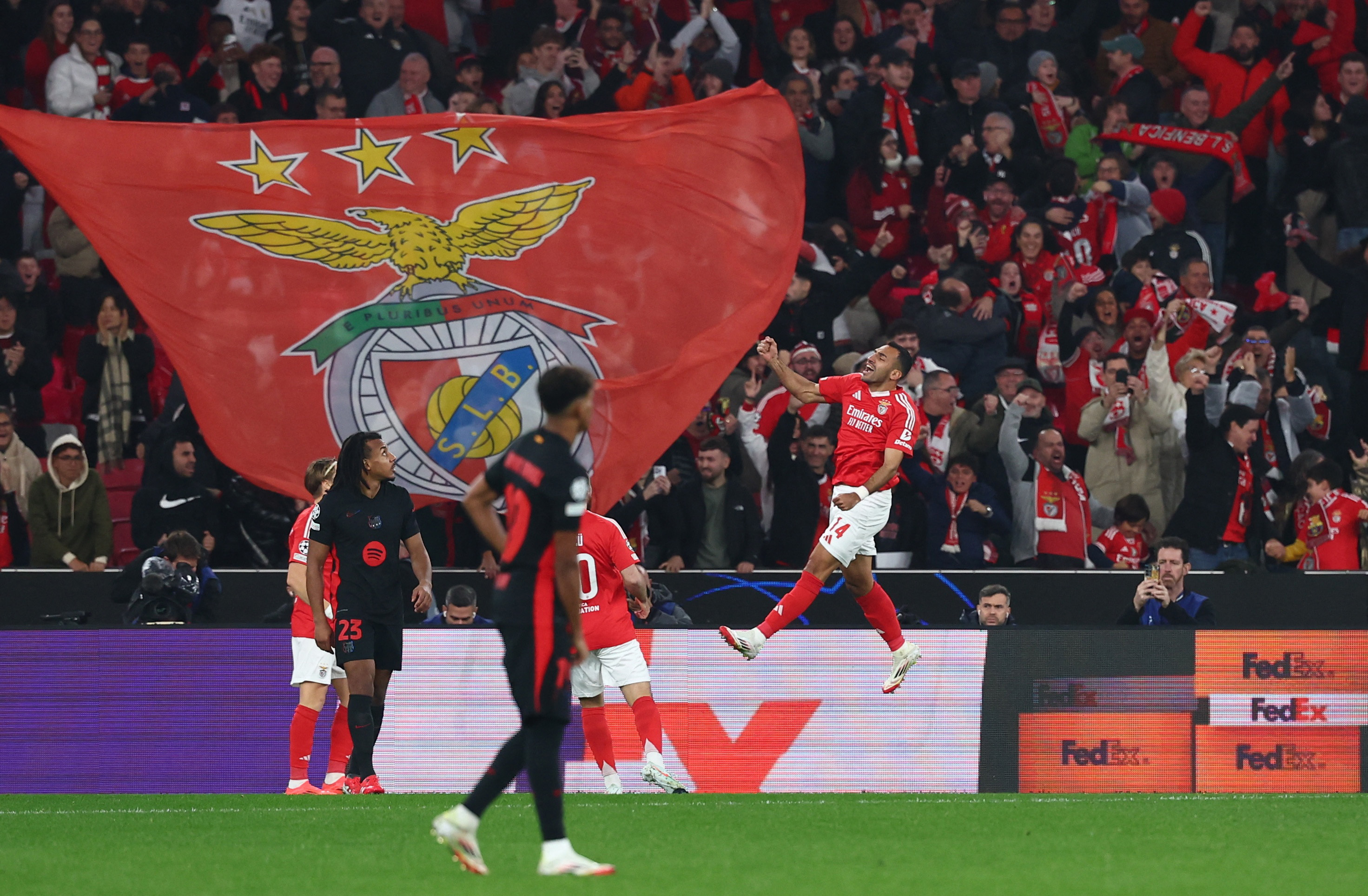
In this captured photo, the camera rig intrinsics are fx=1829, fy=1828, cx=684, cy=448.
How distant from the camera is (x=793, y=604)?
35.9 ft

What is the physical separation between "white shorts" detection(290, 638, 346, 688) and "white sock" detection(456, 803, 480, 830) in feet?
15.3

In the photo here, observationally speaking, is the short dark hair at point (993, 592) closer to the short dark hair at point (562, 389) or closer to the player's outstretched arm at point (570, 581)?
the player's outstretched arm at point (570, 581)

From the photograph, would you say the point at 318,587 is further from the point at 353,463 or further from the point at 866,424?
the point at 866,424

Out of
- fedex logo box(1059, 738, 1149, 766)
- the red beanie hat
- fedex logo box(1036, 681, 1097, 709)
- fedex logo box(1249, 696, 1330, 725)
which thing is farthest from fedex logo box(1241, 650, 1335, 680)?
the red beanie hat

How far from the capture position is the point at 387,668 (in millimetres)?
10602

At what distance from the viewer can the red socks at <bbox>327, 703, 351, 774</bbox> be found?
1103cm

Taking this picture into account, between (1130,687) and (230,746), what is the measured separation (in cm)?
591

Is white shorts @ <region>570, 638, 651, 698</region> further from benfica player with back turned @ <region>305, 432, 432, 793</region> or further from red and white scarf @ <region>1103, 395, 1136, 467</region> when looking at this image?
red and white scarf @ <region>1103, 395, 1136, 467</region>

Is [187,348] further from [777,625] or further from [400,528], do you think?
[777,625]

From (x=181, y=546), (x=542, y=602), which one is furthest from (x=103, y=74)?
(x=542, y=602)

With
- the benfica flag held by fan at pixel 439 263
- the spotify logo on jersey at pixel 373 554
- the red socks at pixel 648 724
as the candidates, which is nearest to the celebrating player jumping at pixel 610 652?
the red socks at pixel 648 724

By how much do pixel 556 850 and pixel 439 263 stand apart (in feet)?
26.3

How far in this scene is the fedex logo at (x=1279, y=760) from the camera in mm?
11812

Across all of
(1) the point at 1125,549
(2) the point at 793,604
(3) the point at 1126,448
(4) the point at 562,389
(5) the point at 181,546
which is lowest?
(1) the point at 1125,549
